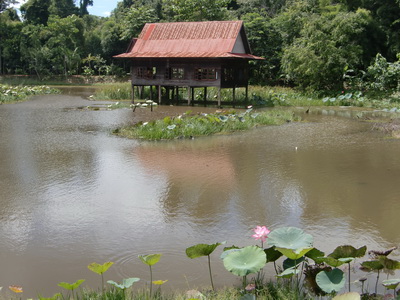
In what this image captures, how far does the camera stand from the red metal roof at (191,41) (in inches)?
940

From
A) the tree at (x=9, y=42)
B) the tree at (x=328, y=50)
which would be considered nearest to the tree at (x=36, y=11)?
the tree at (x=9, y=42)

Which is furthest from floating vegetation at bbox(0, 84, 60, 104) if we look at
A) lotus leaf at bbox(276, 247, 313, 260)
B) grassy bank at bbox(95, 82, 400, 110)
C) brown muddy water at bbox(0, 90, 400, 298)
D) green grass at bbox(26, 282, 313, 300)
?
lotus leaf at bbox(276, 247, 313, 260)

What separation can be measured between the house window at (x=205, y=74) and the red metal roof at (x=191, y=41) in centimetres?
111

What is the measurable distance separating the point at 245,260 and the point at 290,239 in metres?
0.66

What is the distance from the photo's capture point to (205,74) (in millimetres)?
25234

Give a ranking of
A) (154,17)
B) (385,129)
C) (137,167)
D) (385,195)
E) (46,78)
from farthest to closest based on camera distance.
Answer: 1. (46,78)
2. (154,17)
3. (385,129)
4. (137,167)
5. (385,195)

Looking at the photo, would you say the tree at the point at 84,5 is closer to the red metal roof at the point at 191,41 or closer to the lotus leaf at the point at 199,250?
the red metal roof at the point at 191,41

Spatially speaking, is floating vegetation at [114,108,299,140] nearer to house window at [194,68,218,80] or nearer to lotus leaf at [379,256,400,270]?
house window at [194,68,218,80]

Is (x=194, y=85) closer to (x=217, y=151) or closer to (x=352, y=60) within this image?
(x=352, y=60)

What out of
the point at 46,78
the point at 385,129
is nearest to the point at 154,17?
the point at 46,78

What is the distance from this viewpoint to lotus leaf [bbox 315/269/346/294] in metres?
3.84

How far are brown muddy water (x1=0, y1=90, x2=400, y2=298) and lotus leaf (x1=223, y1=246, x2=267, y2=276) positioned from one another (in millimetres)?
857

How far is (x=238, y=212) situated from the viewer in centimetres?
710

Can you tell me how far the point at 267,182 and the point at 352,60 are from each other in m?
20.0
